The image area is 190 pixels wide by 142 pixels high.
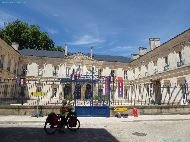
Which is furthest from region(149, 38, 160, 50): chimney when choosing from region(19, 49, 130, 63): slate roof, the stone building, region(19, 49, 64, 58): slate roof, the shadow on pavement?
the shadow on pavement

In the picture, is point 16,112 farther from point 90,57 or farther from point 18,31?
point 18,31

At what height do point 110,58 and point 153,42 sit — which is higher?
point 153,42

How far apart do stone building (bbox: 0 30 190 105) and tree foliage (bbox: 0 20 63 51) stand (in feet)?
26.2

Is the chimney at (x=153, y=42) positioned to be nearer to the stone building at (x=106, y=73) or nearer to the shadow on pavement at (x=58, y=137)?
the stone building at (x=106, y=73)

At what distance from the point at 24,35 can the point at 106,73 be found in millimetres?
20902

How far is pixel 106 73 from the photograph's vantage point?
45.3 m

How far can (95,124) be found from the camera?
13.3 m

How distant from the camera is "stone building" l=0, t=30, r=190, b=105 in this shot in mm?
24219

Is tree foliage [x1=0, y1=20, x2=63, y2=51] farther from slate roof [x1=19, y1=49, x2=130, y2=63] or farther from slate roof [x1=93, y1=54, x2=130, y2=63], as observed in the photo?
slate roof [x1=93, y1=54, x2=130, y2=63]

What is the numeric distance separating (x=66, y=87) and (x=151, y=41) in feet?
60.3

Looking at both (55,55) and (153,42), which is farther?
(55,55)

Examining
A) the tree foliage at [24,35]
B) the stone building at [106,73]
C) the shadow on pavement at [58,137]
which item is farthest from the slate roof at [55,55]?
the shadow on pavement at [58,137]

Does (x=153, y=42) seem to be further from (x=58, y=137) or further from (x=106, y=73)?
(x=58, y=137)

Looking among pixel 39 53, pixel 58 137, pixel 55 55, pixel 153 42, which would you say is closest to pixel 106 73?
pixel 55 55
